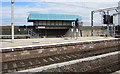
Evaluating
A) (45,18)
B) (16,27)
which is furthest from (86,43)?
(16,27)

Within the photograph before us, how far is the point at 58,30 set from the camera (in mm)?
44406

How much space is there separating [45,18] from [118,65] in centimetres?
3427

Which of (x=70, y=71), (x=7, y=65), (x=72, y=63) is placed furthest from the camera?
(x=7, y=65)

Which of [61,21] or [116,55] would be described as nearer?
[116,55]

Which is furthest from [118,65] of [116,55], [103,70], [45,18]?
[45,18]

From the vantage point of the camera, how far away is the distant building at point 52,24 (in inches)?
1623

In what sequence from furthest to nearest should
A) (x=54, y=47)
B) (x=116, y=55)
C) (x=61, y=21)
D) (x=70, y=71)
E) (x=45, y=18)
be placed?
(x=61, y=21) → (x=45, y=18) → (x=54, y=47) → (x=116, y=55) → (x=70, y=71)

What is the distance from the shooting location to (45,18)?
4150 centimetres

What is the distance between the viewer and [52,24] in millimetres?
43250

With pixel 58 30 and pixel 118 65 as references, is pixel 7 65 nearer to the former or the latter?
pixel 118 65

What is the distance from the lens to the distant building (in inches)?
1623

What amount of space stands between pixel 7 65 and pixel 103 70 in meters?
5.64

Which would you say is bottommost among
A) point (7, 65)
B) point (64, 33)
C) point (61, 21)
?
point (7, 65)

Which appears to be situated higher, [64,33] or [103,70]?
[64,33]
